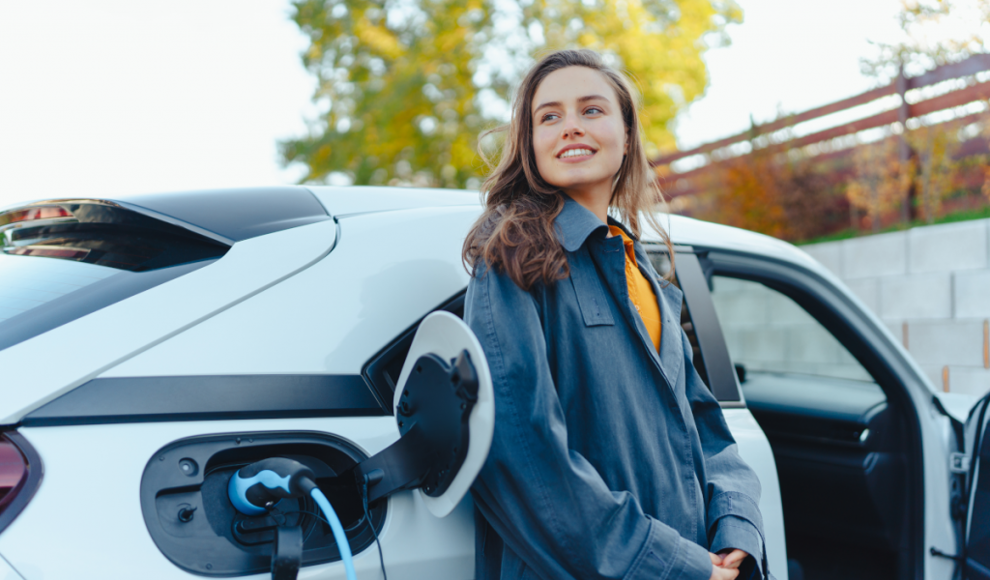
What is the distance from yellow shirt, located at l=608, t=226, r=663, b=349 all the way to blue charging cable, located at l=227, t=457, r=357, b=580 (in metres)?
0.89

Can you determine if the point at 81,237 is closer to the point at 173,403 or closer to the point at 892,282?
the point at 173,403

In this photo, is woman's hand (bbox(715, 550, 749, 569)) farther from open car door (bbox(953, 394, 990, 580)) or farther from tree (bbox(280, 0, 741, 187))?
tree (bbox(280, 0, 741, 187))

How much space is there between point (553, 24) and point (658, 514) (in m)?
8.84

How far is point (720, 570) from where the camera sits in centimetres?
146

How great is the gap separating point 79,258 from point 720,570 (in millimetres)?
1566

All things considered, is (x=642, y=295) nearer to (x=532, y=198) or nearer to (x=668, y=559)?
(x=532, y=198)

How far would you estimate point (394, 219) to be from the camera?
1714mm

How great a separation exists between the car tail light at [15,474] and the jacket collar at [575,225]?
104 centimetres

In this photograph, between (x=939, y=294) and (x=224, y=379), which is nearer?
(x=224, y=379)

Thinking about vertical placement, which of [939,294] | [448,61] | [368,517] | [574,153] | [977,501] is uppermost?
[448,61]

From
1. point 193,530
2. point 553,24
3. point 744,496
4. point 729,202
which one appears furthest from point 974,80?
point 193,530

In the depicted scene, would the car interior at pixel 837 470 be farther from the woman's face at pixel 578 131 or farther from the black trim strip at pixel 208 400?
the black trim strip at pixel 208 400

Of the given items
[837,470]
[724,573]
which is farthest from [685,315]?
[837,470]

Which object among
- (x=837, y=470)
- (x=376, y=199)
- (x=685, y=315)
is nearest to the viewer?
(x=376, y=199)
